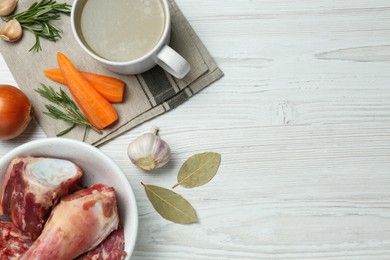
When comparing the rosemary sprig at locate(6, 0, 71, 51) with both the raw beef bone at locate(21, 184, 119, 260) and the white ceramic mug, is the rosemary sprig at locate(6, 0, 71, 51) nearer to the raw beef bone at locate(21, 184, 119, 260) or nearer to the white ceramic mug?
the white ceramic mug

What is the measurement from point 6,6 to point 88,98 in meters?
0.28

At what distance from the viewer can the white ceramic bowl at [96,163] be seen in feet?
3.45

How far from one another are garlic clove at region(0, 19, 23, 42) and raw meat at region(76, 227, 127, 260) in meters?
0.51

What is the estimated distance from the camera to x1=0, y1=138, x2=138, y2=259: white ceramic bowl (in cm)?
105

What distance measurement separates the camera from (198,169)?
126 centimetres

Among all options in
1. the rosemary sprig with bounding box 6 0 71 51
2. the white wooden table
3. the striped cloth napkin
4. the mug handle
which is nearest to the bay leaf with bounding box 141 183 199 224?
the white wooden table

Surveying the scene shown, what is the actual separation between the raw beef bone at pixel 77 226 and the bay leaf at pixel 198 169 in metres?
0.24

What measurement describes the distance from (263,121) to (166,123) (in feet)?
0.75

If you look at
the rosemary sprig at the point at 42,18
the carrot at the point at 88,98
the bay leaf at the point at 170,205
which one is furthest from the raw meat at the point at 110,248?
the rosemary sprig at the point at 42,18

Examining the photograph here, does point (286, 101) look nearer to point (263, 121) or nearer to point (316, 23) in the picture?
point (263, 121)

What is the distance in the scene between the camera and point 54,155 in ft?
3.58

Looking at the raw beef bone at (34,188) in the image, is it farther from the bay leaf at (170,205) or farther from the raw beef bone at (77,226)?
the bay leaf at (170,205)

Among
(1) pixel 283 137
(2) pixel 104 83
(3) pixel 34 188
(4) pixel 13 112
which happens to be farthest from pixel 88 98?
(1) pixel 283 137

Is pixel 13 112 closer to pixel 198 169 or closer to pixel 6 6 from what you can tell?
pixel 6 6
